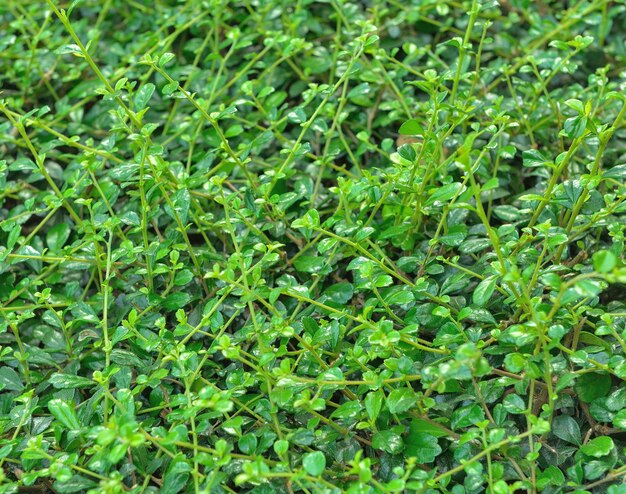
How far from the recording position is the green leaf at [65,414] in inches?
A: 51.8

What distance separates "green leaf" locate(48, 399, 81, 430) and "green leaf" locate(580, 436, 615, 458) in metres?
0.86

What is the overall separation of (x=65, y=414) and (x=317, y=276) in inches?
21.4

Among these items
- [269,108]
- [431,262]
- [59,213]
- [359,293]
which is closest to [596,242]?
[431,262]

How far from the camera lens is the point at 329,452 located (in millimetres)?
1291

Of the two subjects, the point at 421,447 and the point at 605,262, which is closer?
the point at 605,262

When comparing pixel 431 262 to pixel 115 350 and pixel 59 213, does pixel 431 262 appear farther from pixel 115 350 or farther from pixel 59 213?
pixel 59 213

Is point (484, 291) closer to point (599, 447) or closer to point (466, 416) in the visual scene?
point (466, 416)

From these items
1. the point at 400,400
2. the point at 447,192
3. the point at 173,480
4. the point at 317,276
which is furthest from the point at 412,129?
the point at 173,480

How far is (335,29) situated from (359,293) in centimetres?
97

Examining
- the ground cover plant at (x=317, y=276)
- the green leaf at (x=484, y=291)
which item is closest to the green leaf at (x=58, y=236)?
the ground cover plant at (x=317, y=276)

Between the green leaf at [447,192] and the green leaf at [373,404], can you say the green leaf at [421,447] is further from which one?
the green leaf at [447,192]

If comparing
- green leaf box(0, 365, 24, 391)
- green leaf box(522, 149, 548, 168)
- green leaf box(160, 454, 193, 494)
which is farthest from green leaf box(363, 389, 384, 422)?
green leaf box(0, 365, 24, 391)

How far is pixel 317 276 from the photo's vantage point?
1533 mm

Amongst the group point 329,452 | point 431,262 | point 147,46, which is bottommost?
point 329,452
